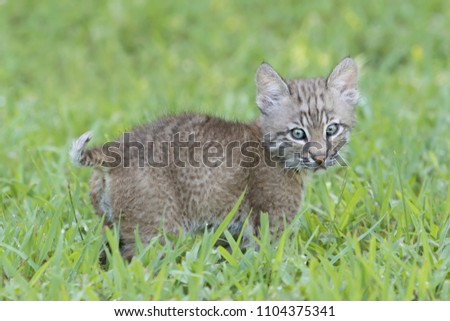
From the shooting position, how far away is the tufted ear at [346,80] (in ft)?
21.0

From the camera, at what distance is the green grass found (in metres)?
5.25

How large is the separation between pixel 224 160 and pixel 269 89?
712mm

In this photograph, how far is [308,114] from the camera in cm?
614

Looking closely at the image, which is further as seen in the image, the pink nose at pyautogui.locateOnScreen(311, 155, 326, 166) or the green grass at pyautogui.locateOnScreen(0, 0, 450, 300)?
the pink nose at pyautogui.locateOnScreen(311, 155, 326, 166)

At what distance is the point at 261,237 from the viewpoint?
569 cm

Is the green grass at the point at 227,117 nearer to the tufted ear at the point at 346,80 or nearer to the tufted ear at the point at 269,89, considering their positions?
the tufted ear at the point at 346,80

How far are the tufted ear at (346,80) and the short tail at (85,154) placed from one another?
1.76m

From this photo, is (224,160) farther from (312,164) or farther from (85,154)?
(85,154)

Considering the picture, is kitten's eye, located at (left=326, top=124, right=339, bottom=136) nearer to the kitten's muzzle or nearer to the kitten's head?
the kitten's head

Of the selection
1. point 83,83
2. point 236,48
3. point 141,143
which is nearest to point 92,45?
point 83,83

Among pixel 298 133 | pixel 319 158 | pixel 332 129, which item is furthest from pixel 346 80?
pixel 319 158

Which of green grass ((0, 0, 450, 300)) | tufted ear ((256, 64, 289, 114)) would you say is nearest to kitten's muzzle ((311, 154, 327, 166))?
green grass ((0, 0, 450, 300))

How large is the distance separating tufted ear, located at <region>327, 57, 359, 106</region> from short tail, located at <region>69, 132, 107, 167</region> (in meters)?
1.76

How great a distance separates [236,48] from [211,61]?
1.52ft
